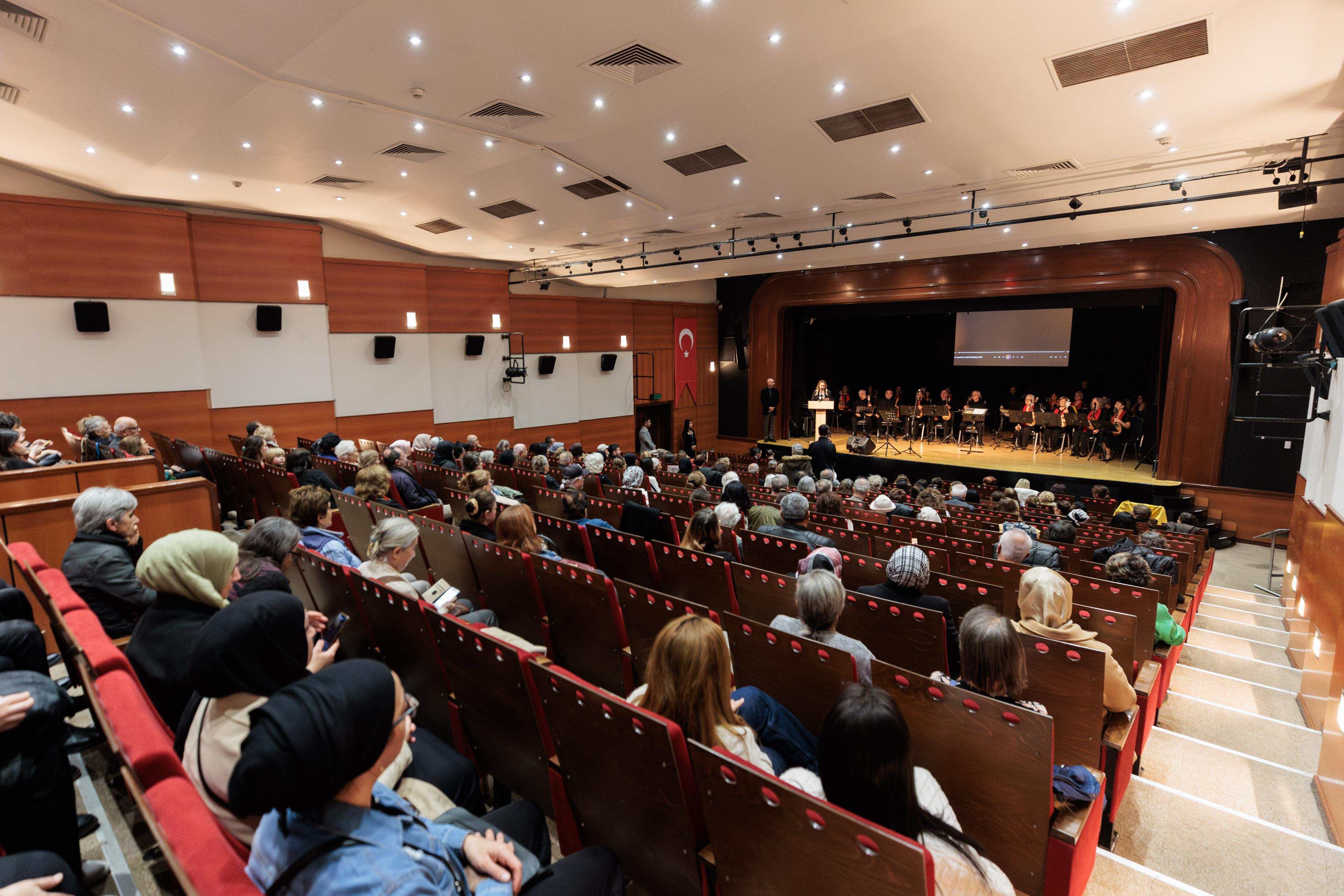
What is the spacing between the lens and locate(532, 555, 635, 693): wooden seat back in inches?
111

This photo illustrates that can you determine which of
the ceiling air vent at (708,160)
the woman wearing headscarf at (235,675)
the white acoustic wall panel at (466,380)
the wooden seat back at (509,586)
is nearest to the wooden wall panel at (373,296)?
the white acoustic wall panel at (466,380)

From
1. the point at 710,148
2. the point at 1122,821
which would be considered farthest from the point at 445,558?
the point at 710,148

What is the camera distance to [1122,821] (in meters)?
2.85

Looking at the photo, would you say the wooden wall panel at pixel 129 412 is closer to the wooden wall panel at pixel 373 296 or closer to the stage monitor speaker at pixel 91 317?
the stage monitor speaker at pixel 91 317

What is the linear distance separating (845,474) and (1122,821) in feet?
37.9

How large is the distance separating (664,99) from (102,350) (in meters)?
8.48

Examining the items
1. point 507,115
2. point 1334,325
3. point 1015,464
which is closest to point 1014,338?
point 1015,464

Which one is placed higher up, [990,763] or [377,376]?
[377,376]

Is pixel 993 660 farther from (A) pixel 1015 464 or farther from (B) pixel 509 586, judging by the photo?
(A) pixel 1015 464

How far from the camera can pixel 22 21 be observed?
4898 millimetres

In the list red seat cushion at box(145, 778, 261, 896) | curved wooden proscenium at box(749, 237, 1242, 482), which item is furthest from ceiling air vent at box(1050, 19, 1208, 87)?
curved wooden proscenium at box(749, 237, 1242, 482)

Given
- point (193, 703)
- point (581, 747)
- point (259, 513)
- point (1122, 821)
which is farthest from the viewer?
point (259, 513)

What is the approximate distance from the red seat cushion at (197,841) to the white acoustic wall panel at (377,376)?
1112 centimetres

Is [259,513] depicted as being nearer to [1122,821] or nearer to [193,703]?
[193,703]
